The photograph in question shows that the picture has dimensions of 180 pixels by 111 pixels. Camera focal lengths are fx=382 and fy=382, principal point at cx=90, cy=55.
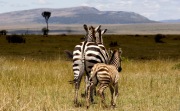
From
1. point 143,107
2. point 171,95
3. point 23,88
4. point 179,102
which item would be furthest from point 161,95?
point 23,88

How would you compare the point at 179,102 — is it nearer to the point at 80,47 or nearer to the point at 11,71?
the point at 80,47

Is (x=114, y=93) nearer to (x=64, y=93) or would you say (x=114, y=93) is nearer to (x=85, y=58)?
(x=85, y=58)

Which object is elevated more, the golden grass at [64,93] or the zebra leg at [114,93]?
the zebra leg at [114,93]

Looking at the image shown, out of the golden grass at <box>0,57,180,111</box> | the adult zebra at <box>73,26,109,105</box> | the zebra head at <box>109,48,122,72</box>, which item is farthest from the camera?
the zebra head at <box>109,48,122,72</box>

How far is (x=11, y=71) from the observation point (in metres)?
15.8

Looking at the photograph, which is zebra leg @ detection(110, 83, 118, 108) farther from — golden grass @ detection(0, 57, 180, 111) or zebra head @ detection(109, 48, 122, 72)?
zebra head @ detection(109, 48, 122, 72)

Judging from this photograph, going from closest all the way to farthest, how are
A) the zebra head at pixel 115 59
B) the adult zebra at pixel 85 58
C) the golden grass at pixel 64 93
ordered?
the golden grass at pixel 64 93 → the adult zebra at pixel 85 58 → the zebra head at pixel 115 59

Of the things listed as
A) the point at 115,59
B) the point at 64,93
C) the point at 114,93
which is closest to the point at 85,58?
the point at 115,59

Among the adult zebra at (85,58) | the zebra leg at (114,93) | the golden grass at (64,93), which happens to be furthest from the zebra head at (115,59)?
the golden grass at (64,93)

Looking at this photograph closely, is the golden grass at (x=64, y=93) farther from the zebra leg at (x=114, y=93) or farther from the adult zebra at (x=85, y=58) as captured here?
the adult zebra at (x=85, y=58)

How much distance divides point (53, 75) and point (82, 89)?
2.53 meters

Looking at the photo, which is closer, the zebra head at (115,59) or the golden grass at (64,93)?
the golden grass at (64,93)

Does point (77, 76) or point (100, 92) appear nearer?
point (100, 92)

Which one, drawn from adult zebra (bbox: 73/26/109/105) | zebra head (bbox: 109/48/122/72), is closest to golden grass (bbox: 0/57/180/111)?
adult zebra (bbox: 73/26/109/105)
